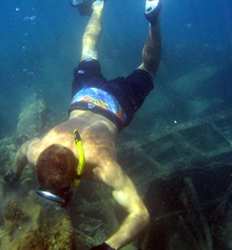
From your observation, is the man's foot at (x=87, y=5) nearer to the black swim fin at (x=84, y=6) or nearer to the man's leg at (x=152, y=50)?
the black swim fin at (x=84, y=6)

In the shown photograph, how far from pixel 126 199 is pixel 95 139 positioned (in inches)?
32.0

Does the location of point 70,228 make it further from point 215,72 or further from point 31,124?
point 215,72

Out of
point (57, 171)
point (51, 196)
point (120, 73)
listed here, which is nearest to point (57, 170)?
point (57, 171)

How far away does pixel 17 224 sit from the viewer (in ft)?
13.8

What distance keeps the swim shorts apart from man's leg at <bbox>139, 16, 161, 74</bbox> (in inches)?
8.5

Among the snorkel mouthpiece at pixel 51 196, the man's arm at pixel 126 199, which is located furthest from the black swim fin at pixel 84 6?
the snorkel mouthpiece at pixel 51 196

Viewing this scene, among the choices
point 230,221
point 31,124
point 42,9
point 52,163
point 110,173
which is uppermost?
point 52,163

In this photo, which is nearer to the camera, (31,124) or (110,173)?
(110,173)

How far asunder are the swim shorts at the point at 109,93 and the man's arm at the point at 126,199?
5.45 ft

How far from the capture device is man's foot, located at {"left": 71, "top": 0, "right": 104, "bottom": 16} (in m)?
8.48

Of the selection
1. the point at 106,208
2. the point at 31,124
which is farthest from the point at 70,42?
the point at 106,208

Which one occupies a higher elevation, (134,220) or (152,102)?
(134,220)

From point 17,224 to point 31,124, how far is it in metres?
6.27

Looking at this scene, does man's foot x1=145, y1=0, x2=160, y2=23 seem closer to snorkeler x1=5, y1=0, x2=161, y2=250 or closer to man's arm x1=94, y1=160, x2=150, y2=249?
snorkeler x1=5, y1=0, x2=161, y2=250
